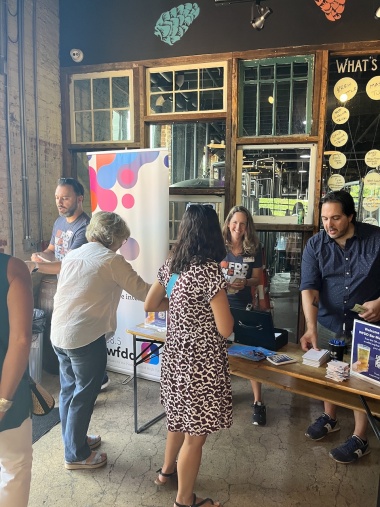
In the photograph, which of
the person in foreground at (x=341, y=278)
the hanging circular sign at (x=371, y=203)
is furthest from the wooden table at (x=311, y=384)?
the hanging circular sign at (x=371, y=203)

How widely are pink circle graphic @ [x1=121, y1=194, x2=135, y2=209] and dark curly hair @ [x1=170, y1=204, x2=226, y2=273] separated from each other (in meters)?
1.60

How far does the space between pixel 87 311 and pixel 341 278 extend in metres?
1.58

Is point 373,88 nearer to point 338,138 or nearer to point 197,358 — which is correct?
point 338,138

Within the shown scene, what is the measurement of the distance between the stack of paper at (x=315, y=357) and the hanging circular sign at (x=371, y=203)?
201 cm

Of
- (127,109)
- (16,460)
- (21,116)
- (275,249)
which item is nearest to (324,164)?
(275,249)

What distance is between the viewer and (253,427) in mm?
2791

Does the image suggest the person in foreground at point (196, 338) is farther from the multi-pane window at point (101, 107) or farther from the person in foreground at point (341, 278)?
the multi-pane window at point (101, 107)

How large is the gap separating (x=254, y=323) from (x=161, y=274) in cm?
63

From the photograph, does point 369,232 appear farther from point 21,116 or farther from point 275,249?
point 21,116

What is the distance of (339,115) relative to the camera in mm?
3613

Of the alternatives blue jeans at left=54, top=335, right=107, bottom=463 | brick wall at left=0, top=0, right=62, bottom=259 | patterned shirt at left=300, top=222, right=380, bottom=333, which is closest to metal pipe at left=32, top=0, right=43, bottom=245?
brick wall at left=0, top=0, right=62, bottom=259

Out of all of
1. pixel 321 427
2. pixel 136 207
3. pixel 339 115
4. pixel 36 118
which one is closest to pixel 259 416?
pixel 321 427

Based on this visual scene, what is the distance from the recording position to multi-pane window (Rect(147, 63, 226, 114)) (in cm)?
374

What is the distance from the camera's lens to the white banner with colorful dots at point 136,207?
3213mm
